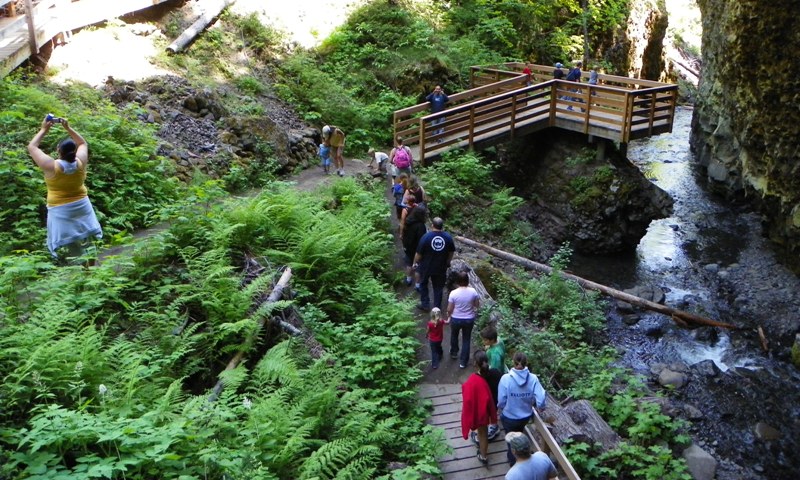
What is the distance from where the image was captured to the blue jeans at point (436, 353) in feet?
30.7

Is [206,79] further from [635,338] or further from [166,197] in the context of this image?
[635,338]

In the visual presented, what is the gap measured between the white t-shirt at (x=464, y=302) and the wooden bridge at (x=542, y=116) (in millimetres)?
9371

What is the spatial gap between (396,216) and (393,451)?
7225 millimetres

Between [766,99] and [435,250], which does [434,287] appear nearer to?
[435,250]

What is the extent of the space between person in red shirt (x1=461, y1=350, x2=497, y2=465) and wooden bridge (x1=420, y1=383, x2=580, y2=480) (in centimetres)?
18

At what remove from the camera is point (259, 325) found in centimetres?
813

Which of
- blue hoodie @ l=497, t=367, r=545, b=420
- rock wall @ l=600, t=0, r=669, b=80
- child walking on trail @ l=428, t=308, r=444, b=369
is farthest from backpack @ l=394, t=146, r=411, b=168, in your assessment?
rock wall @ l=600, t=0, r=669, b=80

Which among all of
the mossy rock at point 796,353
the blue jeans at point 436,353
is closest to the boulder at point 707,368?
the mossy rock at point 796,353

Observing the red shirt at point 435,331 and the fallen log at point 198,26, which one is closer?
the red shirt at point 435,331

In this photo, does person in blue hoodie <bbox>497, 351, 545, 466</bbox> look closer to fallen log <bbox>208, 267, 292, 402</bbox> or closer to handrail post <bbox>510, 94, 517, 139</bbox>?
fallen log <bbox>208, 267, 292, 402</bbox>

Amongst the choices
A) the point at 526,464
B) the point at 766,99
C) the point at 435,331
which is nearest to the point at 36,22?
the point at 435,331

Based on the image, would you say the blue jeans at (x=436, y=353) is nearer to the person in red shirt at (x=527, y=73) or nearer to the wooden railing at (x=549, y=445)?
the wooden railing at (x=549, y=445)

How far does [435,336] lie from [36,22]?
40.6ft

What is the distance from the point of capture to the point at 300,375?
7523 mm
